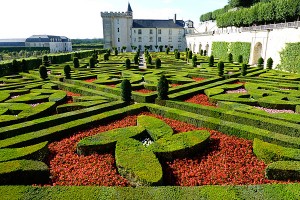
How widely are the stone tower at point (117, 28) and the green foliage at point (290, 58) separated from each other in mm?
48448

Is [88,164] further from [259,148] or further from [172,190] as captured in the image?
[259,148]

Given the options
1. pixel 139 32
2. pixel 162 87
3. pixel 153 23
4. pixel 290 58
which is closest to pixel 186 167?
pixel 162 87

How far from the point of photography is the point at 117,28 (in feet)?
222

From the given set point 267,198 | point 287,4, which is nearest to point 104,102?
point 267,198

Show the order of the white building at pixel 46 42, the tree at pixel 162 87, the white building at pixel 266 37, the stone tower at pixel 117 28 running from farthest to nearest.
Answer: the white building at pixel 46 42 → the stone tower at pixel 117 28 → the white building at pixel 266 37 → the tree at pixel 162 87

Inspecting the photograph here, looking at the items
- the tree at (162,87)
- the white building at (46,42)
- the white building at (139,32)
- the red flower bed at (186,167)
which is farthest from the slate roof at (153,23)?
the red flower bed at (186,167)

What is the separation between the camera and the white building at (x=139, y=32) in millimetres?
67188

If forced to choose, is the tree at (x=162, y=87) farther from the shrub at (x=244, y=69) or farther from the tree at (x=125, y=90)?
the shrub at (x=244, y=69)

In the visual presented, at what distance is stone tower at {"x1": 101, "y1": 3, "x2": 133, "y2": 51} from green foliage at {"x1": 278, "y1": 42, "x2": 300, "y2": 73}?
159 feet

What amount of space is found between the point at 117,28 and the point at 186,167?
65.5m

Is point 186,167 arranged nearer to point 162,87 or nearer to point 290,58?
point 162,87

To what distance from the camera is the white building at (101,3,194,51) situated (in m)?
67.2

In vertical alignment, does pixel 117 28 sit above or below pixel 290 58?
above

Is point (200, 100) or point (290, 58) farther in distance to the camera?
point (290, 58)
